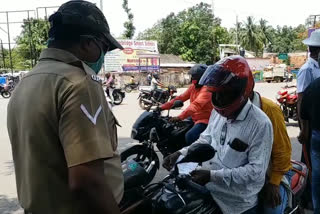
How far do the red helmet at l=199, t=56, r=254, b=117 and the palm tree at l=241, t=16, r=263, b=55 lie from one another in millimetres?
65838

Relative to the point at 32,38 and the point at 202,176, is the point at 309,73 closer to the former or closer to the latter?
the point at 202,176

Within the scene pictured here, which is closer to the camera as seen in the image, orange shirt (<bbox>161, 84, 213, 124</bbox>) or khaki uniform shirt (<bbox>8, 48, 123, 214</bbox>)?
khaki uniform shirt (<bbox>8, 48, 123, 214</bbox>)

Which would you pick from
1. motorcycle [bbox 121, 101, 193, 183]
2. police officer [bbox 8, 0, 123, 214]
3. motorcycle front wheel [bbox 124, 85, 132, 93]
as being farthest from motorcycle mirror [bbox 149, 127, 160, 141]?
motorcycle front wheel [bbox 124, 85, 132, 93]

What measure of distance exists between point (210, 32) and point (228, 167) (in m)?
50.1

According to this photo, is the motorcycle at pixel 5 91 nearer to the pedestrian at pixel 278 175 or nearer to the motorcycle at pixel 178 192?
the motorcycle at pixel 178 192

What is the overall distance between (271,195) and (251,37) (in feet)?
221

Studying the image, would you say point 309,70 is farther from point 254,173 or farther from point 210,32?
point 210,32

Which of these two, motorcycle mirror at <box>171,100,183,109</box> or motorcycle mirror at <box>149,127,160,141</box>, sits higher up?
motorcycle mirror at <box>171,100,183,109</box>

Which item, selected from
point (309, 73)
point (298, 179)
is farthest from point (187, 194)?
point (309, 73)

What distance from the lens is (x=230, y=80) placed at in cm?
200

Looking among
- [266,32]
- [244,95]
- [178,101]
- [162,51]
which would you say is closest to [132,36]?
[162,51]

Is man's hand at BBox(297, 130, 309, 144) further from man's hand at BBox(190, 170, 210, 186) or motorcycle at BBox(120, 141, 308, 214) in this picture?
man's hand at BBox(190, 170, 210, 186)

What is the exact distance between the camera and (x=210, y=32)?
165 ft

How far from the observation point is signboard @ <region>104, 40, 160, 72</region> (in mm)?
31219
